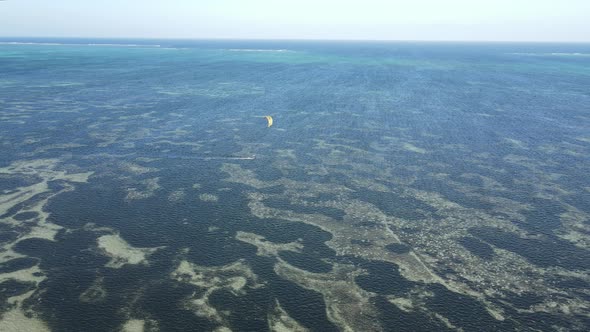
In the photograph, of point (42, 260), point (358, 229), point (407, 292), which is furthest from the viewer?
point (358, 229)

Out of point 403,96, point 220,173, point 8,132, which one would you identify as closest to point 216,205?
point 220,173

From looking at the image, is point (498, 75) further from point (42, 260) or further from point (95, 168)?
point (42, 260)

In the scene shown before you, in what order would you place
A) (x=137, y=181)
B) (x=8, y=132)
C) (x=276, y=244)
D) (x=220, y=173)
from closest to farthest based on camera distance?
(x=276, y=244), (x=137, y=181), (x=220, y=173), (x=8, y=132)

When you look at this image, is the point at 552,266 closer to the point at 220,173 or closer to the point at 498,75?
the point at 220,173

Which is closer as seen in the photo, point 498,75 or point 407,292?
point 407,292

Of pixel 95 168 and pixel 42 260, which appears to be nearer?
pixel 42 260

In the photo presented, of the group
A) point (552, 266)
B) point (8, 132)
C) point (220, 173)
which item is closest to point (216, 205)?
point (220, 173)
